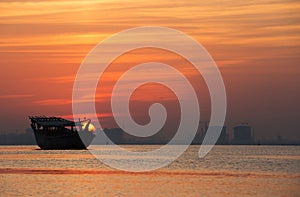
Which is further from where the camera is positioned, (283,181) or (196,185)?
(283,181)

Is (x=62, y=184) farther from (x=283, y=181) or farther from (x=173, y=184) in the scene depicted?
(x=283, y=181)

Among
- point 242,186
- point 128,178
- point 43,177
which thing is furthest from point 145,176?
point 242,186

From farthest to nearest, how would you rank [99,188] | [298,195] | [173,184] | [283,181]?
[283,181], [173,184], [99,188], [298,195]

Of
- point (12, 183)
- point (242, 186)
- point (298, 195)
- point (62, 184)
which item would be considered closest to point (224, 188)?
point (242, 186)

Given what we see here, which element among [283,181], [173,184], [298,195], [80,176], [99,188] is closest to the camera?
[298,195]

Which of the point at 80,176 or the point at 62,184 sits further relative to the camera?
the point at 80,176

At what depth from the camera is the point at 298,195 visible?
252 ft

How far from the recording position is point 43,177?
332 feet

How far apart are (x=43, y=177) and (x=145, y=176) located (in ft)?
40.0

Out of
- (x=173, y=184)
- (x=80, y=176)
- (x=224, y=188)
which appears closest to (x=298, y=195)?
(x=224, y=188)

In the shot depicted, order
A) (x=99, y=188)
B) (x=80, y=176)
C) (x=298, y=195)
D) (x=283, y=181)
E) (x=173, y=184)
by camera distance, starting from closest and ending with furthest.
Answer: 1. (x=298, y=195)
2. (x=99, y=188)
3. (x=173, y=184)
4. (x=283, y=181)
5. (x=80, y=176)

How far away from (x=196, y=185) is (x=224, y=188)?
4.56 meters

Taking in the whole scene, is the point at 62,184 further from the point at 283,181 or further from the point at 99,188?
the point at 283,181

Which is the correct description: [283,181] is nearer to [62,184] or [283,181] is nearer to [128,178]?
[128,178]
